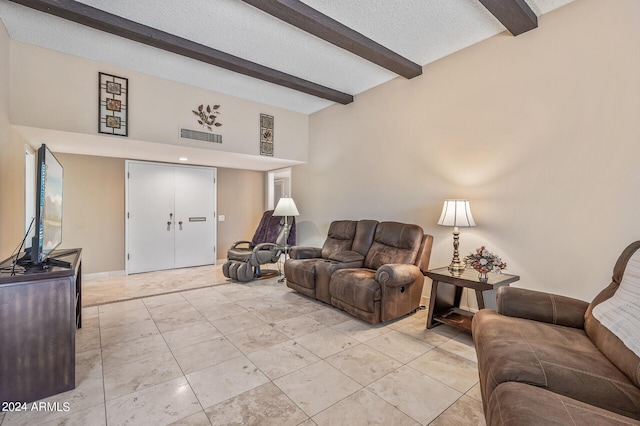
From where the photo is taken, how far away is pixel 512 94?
276 cm

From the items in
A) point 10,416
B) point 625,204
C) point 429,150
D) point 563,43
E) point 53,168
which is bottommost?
point 10,416

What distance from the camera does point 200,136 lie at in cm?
411

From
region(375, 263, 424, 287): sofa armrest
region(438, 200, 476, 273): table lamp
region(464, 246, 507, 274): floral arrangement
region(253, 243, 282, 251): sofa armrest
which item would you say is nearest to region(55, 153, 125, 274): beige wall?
region(253, 243, 282, 251): sofa armrest

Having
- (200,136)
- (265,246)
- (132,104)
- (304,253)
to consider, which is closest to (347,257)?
(304,253)

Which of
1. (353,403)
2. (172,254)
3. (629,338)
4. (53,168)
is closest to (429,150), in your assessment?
(629,338)

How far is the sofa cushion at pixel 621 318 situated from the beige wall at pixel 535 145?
0.70 meters

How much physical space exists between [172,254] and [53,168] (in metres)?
3.50

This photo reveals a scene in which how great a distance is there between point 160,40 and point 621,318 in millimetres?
4100

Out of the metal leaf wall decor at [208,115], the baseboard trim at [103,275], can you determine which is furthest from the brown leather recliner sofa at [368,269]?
the baseboard trim at [103,275]

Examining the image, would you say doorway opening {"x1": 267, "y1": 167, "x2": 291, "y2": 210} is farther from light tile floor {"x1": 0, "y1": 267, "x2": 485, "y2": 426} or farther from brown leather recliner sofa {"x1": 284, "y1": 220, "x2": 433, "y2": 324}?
light tile floor {"x1": 0, "y1": 267, "x2": 485, "y2": 426}

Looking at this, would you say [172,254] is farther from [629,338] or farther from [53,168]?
[629,338]

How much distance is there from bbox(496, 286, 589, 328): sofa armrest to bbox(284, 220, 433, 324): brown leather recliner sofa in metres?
1.02

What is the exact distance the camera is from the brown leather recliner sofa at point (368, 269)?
9.36ft

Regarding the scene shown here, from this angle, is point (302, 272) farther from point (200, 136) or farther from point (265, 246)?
point (200, 136)
